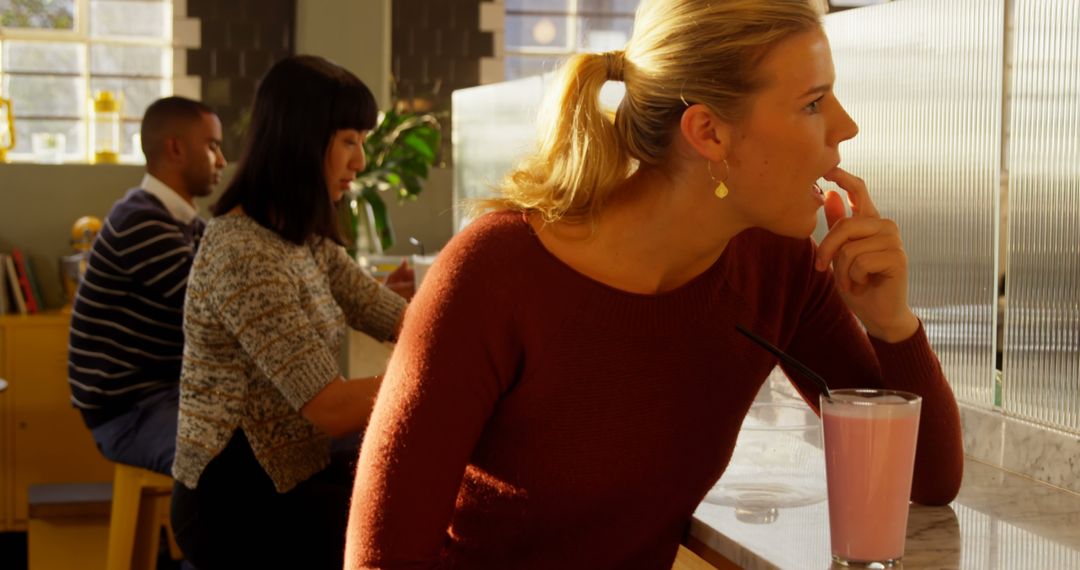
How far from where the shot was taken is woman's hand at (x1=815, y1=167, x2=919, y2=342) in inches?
47.1

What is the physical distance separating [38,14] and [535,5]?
2135 mm

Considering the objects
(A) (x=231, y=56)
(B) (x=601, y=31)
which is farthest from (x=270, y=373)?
(B) (x=601, y=31)

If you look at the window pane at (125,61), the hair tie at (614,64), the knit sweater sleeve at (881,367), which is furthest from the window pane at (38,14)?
the knit sweater sleeve at (881,367)

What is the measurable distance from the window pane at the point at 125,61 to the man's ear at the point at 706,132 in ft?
14.4

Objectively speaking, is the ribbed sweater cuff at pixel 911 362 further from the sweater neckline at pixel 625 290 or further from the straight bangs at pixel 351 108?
the straight bangs at pixel 351 108

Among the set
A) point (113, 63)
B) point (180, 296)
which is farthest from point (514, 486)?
point (113, 63)

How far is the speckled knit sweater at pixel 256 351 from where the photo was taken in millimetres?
2049

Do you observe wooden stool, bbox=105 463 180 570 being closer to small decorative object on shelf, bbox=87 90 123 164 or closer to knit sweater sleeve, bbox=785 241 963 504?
knit sweater sleeve, bbox=785 241 963 504

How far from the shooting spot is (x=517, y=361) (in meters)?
1.17

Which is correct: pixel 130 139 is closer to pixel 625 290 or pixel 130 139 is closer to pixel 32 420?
pixel 32 420

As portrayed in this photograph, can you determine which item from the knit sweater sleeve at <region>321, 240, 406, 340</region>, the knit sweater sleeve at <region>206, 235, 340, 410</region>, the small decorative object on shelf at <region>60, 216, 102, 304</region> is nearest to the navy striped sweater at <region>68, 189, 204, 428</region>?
the knit sweater sleeve at <region>321, 240, 406, 340</region>

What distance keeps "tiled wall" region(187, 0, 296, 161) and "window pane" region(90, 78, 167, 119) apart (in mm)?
195

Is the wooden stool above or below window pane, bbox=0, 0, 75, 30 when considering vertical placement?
below

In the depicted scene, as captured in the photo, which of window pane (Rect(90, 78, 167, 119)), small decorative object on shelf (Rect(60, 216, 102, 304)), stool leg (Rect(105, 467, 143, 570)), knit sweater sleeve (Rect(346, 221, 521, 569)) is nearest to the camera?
knit sweater sleeve (Rect(346, 221, 521, 569))
